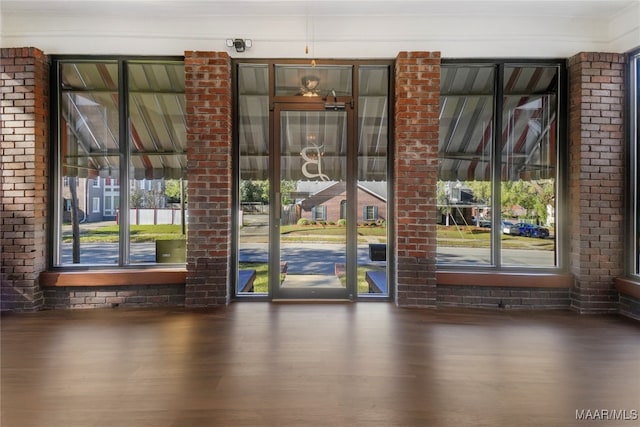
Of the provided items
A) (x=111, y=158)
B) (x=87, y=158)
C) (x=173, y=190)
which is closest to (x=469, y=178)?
(x=173, y=190)

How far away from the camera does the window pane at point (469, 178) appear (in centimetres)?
422

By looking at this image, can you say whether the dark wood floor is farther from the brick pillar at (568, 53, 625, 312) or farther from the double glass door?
the double glass door

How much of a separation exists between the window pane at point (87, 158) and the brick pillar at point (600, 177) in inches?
222

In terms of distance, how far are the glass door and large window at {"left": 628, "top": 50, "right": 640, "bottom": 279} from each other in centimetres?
321

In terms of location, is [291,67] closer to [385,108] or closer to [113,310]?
[385,108]

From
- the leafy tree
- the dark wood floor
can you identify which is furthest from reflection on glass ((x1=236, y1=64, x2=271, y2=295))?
the leafy tree

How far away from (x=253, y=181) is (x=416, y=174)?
202 centimetres

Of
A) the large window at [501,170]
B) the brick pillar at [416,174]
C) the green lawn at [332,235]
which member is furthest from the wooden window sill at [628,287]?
the brick pillar at [416,174]

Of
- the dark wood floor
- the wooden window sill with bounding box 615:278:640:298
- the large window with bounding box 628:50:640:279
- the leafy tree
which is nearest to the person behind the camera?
the dark wood floor

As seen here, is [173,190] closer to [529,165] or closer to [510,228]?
[510,228]

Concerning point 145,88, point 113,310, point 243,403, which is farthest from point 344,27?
point 113,310

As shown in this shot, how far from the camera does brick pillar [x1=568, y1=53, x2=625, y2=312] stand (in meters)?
3.88

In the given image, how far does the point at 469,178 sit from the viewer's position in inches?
167

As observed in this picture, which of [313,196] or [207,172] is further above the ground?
[207,172]
